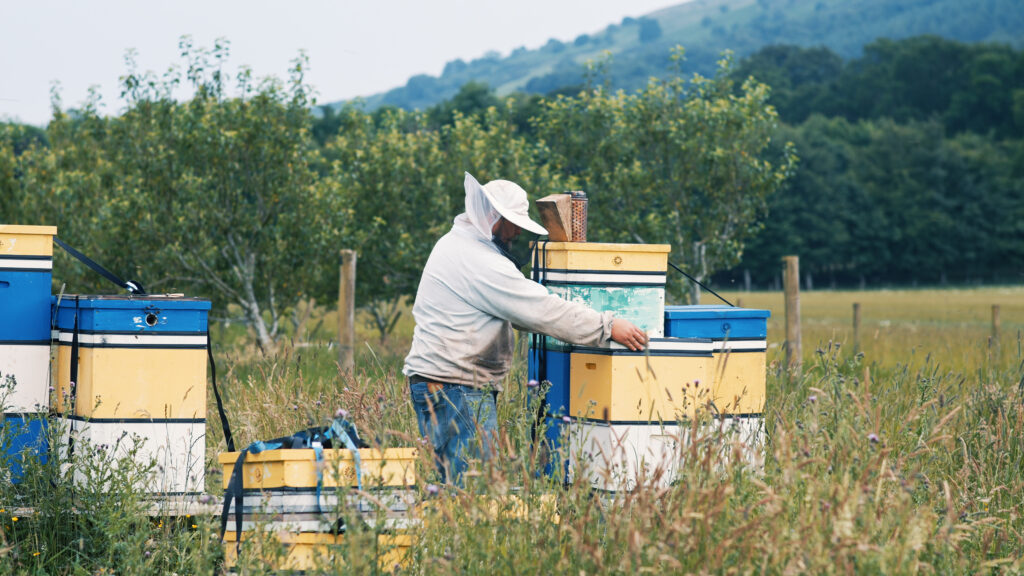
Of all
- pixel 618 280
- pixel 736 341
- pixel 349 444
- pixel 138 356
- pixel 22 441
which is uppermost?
pixel 618 280

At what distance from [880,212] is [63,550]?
84.4 m

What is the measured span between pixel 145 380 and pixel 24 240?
1023 mm

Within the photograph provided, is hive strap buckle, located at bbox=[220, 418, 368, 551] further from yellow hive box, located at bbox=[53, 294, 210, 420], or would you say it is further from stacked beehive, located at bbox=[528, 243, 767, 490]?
stacked beehive, located at bbox=[528, 243, 767, 490]

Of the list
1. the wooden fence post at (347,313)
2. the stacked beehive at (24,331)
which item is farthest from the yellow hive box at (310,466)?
the wooden fence post at (347,313)

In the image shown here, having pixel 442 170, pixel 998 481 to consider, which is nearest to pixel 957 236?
pixel 442 170

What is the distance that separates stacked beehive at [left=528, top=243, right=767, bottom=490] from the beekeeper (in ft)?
0.58

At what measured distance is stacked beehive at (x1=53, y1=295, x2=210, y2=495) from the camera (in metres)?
5.10

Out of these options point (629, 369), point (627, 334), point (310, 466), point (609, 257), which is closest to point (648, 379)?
point (629, 369)

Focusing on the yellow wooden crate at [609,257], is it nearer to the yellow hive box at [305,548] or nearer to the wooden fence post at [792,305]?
the yellow hive box at [305,548]

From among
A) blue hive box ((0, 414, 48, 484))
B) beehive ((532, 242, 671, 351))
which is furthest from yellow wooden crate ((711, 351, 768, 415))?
blue hive box ((0, 414, 48, 484))

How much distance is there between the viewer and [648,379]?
17.2 ft

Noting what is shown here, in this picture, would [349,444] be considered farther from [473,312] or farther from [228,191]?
[228,191]

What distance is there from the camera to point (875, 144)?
91.5 metres

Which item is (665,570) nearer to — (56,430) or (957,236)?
(56,430)
